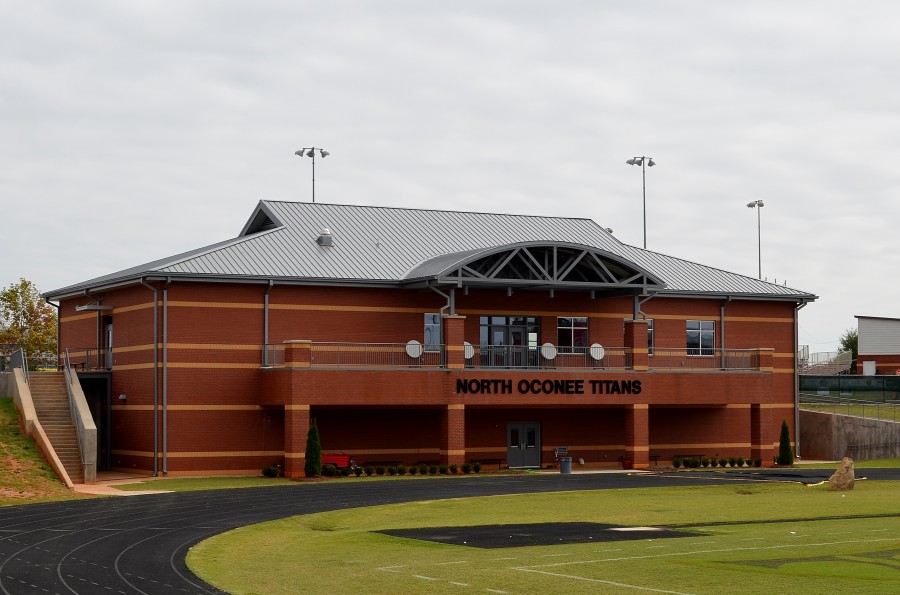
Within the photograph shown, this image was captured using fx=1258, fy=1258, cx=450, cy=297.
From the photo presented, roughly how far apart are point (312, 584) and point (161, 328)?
28878 millimetres

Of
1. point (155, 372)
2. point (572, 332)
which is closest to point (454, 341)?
point (572, 332)

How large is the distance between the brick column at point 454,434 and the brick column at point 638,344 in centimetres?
841

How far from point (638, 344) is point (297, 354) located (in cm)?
1522

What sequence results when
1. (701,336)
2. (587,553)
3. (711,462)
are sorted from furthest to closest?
1. (701,336)
2. (711,462)
3. (587,553)

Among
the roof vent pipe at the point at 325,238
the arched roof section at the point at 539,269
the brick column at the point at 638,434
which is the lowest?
the brick column at the point at 638,434

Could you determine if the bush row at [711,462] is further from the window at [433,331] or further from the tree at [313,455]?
the tree at [313,455]

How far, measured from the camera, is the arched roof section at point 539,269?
50062mm

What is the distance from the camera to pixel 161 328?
159ft

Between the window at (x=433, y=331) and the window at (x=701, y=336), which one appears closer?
the window at (x=433, y=331)

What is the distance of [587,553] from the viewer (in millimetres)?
24500

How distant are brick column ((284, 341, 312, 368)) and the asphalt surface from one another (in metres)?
4.81

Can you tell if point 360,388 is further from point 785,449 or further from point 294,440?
point 785,449

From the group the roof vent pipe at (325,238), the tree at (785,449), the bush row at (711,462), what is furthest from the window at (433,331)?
the tree at (785,449)

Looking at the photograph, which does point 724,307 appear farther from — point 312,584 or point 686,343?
point 312,584
